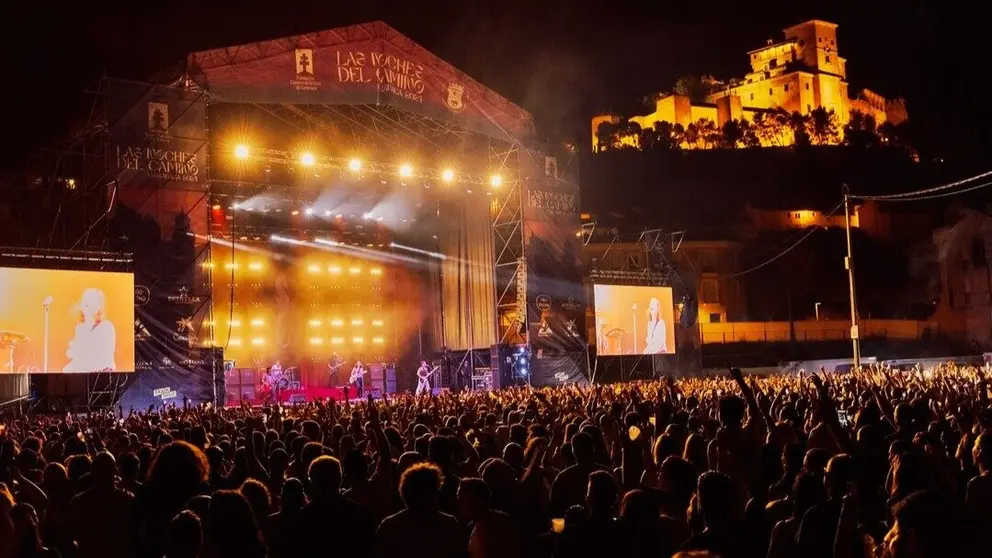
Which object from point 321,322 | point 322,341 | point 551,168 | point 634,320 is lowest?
point 322,341

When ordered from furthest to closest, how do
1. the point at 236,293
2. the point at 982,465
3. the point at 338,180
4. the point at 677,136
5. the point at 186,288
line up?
the point at 677,136, the point at 236,293, the point at 338,180, the point at 186,288, the point at 982,465

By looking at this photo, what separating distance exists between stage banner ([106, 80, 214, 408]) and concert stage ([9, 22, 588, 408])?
5 centimetres

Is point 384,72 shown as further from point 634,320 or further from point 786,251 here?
point 786,251

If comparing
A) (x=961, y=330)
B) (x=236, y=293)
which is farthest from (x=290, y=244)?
(x=961, y=330)

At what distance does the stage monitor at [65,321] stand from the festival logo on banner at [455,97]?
32.9ft

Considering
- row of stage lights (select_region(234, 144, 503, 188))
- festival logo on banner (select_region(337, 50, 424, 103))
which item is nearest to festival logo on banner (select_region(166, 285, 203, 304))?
row of stage lights (select_region(234, 144, 503, 188))

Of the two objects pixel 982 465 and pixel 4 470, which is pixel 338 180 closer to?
pixel 4 470

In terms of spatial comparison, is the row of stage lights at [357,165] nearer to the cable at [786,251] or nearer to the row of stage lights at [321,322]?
the row of stage lights at [321,322]

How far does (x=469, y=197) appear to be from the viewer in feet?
101

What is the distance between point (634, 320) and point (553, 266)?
379cm

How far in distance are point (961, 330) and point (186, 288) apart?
47695 millimetres

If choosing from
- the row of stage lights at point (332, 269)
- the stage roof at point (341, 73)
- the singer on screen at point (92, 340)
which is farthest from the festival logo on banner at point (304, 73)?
the row of stage lights at point (332, 269)

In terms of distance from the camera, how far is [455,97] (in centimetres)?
2562

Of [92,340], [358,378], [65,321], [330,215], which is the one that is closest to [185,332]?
[92,340]
